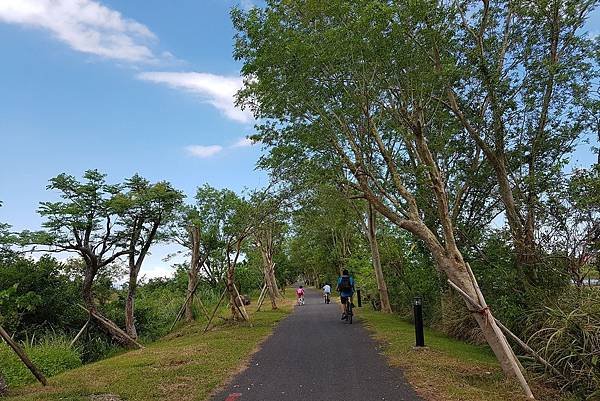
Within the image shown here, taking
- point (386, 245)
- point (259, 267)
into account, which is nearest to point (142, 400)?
point (386, 245)

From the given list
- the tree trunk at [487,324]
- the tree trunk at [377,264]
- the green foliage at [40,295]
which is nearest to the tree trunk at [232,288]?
the green foliage at [40,295]

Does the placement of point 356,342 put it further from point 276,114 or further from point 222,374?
point 276,114

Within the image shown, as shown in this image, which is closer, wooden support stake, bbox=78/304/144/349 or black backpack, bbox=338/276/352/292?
wooden support stake, bbox=78/304/144/349

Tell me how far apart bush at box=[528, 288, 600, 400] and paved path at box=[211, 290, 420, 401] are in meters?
2.59

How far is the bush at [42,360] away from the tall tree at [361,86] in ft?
25.8

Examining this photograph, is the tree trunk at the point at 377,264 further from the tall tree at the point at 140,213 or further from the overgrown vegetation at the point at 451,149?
the tall tree at the point at 140,213

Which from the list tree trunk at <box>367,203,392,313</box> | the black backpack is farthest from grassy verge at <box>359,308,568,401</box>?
tree trunk at <box>367,203,392,313</box>

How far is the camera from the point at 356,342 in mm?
12195

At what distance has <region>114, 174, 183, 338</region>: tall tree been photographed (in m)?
16.5

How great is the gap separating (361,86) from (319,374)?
5786mm

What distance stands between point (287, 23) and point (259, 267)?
1330 inches

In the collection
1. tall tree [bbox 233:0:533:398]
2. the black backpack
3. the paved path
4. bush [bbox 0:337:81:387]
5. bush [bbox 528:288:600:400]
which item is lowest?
bush [bbox 0:337:81:387]

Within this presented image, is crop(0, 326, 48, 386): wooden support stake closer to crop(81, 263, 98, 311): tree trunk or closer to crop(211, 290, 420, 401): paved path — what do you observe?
crop(211, 290, 420, 401): paved path

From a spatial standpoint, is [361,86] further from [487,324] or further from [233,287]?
[233,287]
